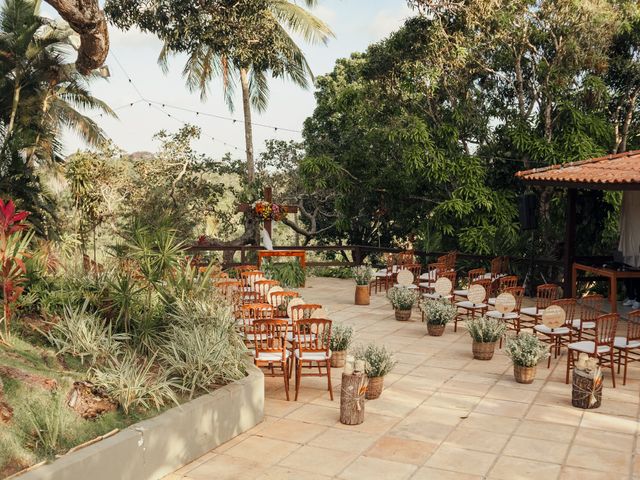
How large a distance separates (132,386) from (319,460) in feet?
5.70

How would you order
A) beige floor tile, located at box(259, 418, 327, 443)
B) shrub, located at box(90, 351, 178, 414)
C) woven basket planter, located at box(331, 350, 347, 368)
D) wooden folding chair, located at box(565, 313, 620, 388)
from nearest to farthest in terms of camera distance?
shrub, located at box(90, 351, 178, 414), beige floor tile, located at box(259, 418, 327, 443), wooden folding chair, located at box(565, 313, 620, 388), woven basket planter, located at box(331, 350, 347, 368)

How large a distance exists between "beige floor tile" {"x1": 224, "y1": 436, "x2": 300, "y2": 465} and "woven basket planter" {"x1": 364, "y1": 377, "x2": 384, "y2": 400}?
1456 millimetres

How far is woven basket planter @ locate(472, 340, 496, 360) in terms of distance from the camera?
9.36 m

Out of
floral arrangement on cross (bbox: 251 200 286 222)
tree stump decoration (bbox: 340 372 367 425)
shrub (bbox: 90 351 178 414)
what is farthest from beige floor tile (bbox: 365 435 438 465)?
floral arrangement on cross (bbox: 251 200 286 222)

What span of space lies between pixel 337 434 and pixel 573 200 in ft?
27.9

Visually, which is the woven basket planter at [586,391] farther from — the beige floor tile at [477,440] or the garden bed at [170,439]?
the garden bed at [170,439]

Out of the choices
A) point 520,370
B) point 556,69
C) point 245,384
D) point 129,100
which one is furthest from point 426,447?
point 129,100

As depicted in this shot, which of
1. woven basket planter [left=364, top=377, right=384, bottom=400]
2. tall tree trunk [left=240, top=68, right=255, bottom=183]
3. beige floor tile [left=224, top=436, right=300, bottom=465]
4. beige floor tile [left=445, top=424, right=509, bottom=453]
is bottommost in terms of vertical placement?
beige floor tile [left=224, top=436, right=300, bottom=465]

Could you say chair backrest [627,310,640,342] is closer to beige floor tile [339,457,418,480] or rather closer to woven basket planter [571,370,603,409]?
woven basket planter [571,370,603,409]

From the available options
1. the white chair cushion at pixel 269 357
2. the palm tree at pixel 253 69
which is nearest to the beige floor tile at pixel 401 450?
the white chair cushion at pixel 269 357

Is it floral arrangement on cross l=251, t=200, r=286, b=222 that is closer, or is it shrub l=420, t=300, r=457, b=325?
shrub l=420, t=300, r=457, b=325

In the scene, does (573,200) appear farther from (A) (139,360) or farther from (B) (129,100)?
(B) (129,100)

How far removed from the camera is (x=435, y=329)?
1076cm

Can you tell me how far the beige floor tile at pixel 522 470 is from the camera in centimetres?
566
